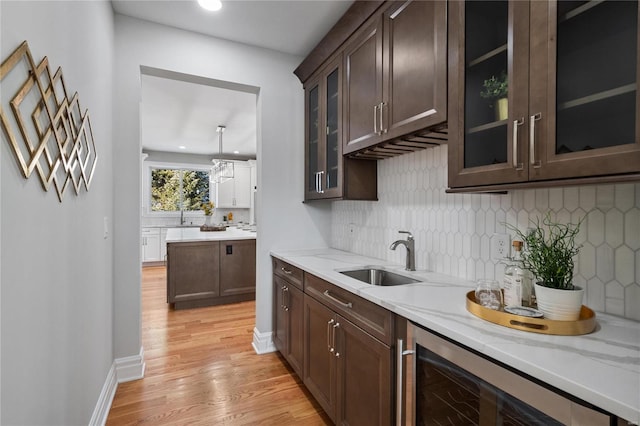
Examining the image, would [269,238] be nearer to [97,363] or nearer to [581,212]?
[97,363]

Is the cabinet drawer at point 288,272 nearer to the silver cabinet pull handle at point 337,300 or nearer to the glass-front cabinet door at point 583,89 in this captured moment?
the silver cabinet pull handle at point 337,300

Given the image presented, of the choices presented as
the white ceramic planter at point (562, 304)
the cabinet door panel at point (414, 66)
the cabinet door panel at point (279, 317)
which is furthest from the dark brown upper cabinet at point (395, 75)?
the cabinet door panel at point (279, 317)

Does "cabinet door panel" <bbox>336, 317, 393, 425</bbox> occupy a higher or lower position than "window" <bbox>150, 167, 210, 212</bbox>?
lower

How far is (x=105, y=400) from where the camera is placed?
1942mm

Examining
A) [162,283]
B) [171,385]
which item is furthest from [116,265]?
[162,283]

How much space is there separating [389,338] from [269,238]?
1.77m

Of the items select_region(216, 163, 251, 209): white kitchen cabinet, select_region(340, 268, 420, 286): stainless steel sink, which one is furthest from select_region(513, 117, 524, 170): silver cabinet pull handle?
select_region(216, 163, 251, 209): white kitchen cabinet

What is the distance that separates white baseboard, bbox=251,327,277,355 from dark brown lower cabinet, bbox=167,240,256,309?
1.59 metres

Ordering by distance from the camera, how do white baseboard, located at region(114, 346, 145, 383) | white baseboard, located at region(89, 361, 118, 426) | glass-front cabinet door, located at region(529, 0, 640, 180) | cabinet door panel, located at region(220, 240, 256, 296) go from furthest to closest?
1. cabinet door panel, located at region(220, 240, 256, 296)
2. white baseboard, located at region(114, 346, 145, 383)
3. white baseboard, located at region(89, 361, 118, 426)
4. glass-front cabinet door, located at region(529, 0, 640, 180)

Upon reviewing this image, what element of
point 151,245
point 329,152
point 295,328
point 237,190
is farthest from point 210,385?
point 237,190

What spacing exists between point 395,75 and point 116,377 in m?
2.81

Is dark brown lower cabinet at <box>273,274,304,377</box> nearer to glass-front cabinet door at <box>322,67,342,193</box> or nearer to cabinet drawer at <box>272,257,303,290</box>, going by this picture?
cabinet drawer at <box>272,257,303,290</box>

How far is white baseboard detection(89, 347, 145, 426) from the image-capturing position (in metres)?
1.85

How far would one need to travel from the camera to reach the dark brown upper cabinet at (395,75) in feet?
4.75
